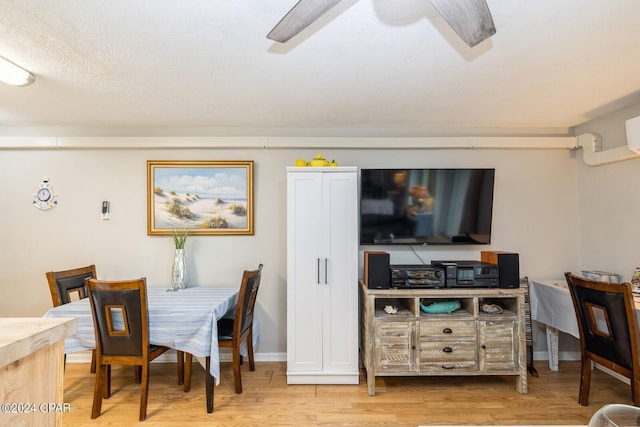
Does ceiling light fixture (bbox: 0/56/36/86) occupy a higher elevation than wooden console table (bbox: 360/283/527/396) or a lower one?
higher

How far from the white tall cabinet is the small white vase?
1071 millimetres

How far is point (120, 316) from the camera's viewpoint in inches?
89.7

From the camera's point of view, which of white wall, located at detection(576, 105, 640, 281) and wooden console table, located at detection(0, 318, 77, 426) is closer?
wooden console table, located at detection(0, 318, 77, 426)

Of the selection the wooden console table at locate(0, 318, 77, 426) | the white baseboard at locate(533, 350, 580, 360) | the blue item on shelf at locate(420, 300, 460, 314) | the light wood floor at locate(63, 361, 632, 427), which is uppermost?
the wooden console table at locate(0, 318, 77, 426)

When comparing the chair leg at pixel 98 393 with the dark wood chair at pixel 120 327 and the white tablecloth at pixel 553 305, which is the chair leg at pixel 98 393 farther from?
the white tablecloth at pixel 553 305

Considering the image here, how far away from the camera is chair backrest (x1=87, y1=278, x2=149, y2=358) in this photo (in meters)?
2.21

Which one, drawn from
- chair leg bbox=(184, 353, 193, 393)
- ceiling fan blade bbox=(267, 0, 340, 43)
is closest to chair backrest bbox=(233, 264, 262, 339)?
chair leg bbox=(184, 353, 193, 393)

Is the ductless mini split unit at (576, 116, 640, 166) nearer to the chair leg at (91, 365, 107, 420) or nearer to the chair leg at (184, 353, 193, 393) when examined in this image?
the chair leg at (184, 353, 193, 393)

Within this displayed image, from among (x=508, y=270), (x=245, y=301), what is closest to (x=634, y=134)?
(x=508, y=270)

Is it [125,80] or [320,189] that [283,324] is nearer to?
[320,189]

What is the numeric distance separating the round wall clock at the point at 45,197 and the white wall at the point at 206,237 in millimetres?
55

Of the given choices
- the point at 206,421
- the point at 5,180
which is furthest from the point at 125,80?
the point at 206,421

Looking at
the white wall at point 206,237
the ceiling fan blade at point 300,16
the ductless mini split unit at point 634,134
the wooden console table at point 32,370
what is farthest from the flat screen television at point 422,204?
the wooden console table at point 32,370

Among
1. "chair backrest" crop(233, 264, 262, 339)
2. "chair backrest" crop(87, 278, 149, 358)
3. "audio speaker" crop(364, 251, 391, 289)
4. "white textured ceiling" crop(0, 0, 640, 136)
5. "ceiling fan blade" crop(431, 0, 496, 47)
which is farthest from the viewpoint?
"audio speaker" crop(364, 251, 391, 289)
